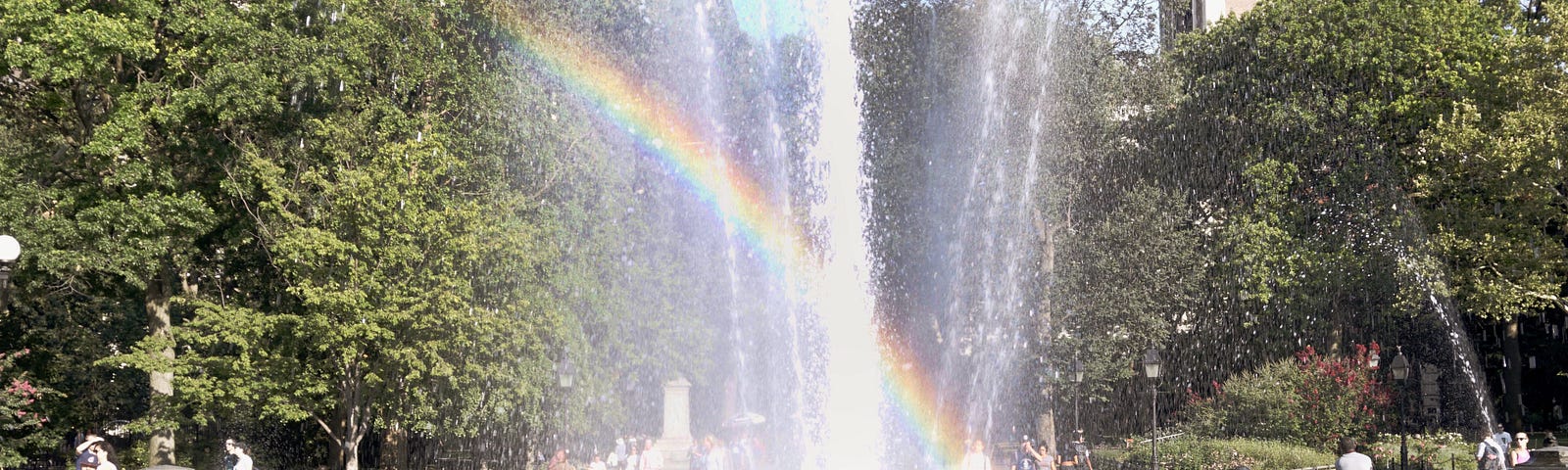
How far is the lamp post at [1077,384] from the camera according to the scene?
104ft

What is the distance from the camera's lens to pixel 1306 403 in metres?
33.6

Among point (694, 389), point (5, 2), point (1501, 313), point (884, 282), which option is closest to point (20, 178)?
point (5, 2)

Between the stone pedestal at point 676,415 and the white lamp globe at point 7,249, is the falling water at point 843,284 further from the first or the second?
the stone pedestal at point 676,415

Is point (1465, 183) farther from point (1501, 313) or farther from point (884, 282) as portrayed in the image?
point (884, 282)

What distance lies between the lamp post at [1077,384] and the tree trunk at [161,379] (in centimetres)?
1915

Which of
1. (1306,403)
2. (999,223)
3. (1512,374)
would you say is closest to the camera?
(1306,403)

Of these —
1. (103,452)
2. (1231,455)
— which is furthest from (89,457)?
(1231,455)

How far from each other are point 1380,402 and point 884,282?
13.7 metres

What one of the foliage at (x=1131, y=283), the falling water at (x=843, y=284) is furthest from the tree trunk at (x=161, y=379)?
the foliage at (x=1131, y=283)

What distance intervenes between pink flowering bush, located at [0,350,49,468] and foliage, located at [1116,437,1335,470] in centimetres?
2287

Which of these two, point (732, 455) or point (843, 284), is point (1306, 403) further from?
point (732, 455)

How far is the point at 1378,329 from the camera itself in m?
40.3

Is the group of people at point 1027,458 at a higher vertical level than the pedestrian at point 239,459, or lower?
lower

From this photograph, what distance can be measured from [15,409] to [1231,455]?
79.8 feet
